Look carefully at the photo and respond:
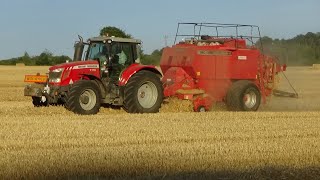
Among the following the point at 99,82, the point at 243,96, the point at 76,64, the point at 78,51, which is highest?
the point at 78,51

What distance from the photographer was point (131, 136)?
10203 millimetres

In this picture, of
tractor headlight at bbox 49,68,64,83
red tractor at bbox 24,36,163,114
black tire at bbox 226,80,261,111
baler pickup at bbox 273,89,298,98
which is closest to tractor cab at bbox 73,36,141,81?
red tractor at bbox 24,36,163,114

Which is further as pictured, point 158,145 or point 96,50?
point 96,50

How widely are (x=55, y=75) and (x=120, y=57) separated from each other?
1.56 metres

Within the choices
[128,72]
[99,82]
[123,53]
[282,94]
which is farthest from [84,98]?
[282,94]

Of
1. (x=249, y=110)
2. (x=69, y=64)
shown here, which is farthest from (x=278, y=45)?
(x=69, y=64)

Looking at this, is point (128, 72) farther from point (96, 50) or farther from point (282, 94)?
point (282, 94)

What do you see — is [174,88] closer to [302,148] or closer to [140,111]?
[140,111]

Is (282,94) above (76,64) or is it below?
below

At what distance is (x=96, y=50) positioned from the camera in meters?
14.0

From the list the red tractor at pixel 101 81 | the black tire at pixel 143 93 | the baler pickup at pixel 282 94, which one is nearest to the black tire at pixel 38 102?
the red tractor at pixel 101 81

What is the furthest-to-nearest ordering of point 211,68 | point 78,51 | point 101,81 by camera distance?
point 211,68 → point 78,51 → point 101,81

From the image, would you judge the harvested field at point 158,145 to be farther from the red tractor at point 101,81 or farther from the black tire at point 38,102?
the red tractor at point 101,81

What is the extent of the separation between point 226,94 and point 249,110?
79cm
